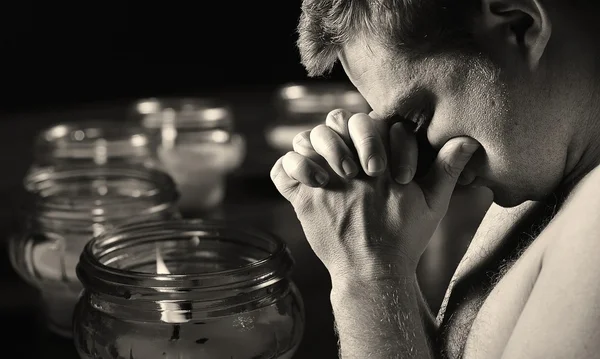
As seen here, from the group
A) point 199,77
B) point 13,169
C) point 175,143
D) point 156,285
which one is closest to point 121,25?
point 199,77

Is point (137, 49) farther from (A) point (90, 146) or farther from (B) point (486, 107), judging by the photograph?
(B) point (486, 107)

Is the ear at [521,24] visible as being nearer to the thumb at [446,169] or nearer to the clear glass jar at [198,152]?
the thumb at [446,169]

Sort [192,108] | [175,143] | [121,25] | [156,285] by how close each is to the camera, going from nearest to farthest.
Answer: [156,285] < [175,143] < [192,108] < [121,25]

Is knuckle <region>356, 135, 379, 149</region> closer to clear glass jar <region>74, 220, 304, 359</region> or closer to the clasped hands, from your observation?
the clasped hands

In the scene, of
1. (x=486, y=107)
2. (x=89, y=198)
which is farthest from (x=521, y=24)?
(x=89, y=198)

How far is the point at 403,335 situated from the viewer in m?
0.80

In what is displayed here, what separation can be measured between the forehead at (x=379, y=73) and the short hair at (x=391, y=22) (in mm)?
10

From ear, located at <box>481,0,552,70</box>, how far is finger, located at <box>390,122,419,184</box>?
0.44 feet

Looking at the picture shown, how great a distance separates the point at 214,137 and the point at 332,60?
2.49 ft

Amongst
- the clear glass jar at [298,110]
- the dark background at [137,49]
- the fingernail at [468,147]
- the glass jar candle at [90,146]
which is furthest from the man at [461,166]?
the dark background at [137,49]

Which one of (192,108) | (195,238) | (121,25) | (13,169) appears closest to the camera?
(195,238)

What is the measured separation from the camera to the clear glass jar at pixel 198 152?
152 cm

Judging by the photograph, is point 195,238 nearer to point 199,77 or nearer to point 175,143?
point 175,143

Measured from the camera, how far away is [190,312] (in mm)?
754
